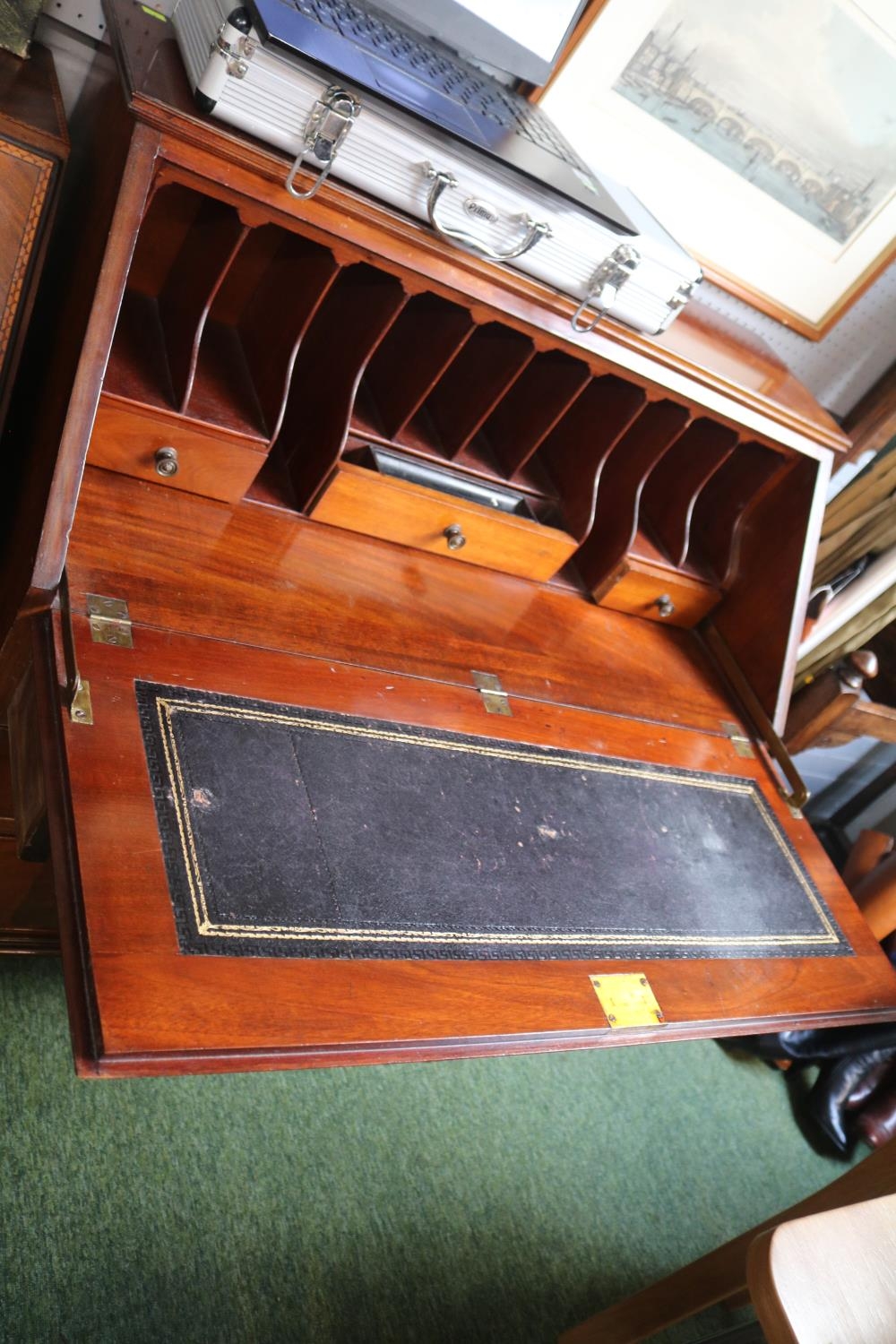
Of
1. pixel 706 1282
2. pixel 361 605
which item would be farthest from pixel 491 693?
pixel 706 1282

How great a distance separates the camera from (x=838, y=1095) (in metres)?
2.52

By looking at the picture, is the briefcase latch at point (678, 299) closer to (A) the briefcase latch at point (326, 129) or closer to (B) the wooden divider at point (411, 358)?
(B) the wooden divider at point (411, 358)

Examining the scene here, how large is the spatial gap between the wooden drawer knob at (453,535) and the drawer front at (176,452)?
36cm

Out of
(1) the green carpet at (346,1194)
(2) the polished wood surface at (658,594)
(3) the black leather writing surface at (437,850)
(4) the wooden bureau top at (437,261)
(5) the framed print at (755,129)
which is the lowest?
(1) the green carpet at (346,1194)

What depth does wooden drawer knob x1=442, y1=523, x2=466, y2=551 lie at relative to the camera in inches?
68.6

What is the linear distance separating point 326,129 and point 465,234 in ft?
0.75

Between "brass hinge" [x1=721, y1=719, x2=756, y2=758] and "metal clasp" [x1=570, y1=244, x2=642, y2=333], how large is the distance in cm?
81

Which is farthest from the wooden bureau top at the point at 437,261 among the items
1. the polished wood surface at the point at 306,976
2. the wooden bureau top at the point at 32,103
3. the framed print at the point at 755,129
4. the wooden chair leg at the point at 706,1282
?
the wooden chair leg at the point at 706,1282

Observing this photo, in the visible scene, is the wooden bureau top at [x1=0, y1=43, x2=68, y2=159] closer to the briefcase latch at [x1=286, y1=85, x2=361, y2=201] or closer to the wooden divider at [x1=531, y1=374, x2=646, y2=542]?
the briefcase latch at [x1=286, y1=85, x2=361, y2=201]

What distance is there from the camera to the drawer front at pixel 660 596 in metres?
1.97

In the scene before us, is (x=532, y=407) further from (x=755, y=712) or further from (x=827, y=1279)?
(x=827, y=1279)

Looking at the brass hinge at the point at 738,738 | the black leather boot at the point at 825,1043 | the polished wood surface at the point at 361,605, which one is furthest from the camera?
the black leather boot at the point at 825,1043

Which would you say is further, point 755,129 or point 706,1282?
point 755,129

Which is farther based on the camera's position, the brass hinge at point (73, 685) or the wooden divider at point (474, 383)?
the wooden divider at point (474, 383)
